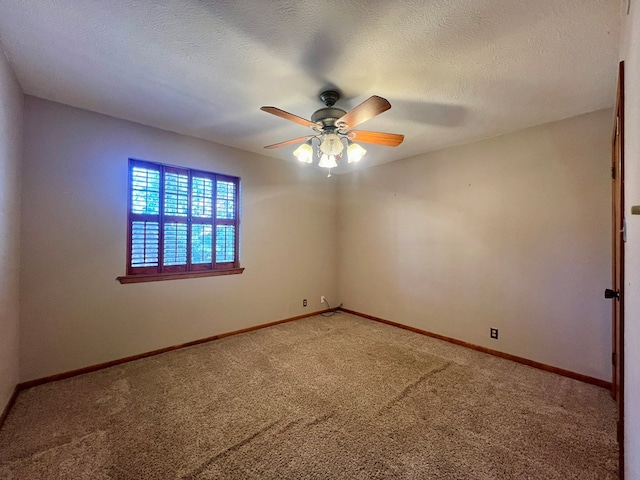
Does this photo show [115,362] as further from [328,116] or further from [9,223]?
[328,116]

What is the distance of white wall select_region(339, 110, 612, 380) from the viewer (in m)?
2.49

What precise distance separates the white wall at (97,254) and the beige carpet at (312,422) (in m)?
0.32

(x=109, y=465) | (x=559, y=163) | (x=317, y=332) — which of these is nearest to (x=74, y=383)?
(x=109, y=465)

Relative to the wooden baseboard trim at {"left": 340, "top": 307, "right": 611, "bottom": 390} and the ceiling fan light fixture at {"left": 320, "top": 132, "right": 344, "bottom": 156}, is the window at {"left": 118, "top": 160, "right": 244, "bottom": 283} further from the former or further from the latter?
the wooden baseboard trim at {"left": 340, "top": 307, "right": 611, "bottom": 390}

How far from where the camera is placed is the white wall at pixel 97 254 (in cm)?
236

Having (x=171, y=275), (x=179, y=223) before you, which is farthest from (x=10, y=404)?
(x=179, y=223)

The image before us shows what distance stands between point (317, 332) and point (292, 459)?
2.12 meters

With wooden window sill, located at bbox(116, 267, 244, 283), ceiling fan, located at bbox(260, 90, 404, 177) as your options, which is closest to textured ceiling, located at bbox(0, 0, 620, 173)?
ceiling fan, located at bbox(260, 90, 404, 177)

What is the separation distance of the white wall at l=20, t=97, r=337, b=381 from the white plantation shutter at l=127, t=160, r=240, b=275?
0.11m

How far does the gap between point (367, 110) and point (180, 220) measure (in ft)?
7.85

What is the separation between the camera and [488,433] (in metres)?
1.81

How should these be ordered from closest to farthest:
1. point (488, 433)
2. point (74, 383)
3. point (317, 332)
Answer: point (488, 433) → point (74, 383) → point (317, 332)

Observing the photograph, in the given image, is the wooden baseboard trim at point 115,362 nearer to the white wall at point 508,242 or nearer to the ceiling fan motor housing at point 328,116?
the white wall at point 508,242

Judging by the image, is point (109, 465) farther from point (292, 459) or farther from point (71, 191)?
point (71, 191)
